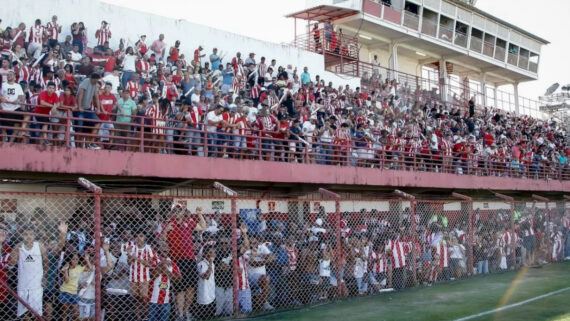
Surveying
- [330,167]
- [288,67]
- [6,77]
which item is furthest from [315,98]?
[6,77]

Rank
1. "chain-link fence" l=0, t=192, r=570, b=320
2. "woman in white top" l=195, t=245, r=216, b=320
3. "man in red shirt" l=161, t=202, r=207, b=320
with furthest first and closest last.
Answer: "woman in white top" l=195, t=245, r=216, b=320
"man in red shirt" l=161, t=202, r=207, b=320
"chain-link fence" l=0, t=192, r=570, b=320

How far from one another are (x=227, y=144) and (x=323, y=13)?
15739mm

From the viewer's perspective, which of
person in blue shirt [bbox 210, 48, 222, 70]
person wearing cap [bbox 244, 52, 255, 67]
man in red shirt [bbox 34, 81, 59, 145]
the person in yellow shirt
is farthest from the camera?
Answer: person wearing cap [bbox 244, 52, 255, 67]

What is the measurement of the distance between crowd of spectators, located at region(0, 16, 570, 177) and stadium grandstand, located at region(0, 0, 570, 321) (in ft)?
0.19

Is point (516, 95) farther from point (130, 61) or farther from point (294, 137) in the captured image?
point (130, 61)

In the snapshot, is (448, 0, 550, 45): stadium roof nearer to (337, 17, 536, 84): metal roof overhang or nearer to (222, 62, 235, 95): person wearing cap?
(337, 17, 536, 84): metal roof overhang

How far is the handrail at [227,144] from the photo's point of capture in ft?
40.2

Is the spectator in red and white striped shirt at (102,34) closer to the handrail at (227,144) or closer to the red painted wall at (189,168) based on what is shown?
the handrail at (227,144)

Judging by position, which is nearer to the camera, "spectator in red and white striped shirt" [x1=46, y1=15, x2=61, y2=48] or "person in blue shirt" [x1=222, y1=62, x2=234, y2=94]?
"spectator in red and white striped shirt" [x1=46, y1=15, x2=61, y2=48]

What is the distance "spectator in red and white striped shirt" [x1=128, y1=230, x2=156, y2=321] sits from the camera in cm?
963

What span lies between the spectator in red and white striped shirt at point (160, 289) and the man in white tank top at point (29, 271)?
1.56 meters

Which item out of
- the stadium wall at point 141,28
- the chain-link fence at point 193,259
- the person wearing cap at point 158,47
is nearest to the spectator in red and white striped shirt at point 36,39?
the stadium wall at point 141,28

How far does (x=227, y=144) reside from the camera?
50.5 ft

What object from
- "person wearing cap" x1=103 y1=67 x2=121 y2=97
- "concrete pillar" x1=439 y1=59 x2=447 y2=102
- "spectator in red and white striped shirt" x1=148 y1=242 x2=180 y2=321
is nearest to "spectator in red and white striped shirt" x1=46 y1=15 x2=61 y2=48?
"person wearing cap" x1=103 y1=67 x2=121 y2=97
